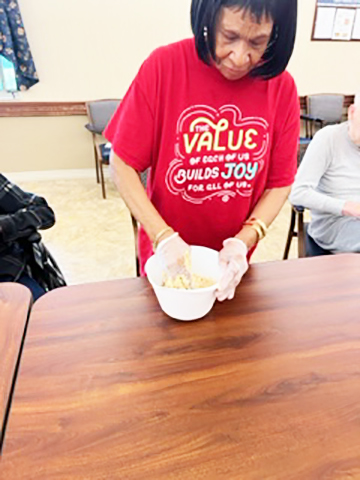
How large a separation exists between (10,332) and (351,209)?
127 cm

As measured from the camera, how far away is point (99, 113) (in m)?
3.58

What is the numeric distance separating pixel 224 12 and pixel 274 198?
479 millimetres

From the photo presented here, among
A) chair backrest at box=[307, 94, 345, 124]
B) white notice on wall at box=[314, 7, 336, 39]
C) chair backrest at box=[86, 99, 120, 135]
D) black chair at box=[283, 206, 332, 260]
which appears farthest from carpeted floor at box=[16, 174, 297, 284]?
white notice on wall at box=[314, 7, 336, 39]

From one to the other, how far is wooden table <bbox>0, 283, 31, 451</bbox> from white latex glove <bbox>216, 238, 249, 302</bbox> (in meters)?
0.41

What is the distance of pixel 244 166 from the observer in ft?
3.08

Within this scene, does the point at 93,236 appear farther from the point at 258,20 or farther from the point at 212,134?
the point at 258,20

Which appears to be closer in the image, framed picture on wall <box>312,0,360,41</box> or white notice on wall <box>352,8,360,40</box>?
framed picture on wall <box>312,0,360,41</box>

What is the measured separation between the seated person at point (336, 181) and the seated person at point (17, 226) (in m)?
1.01

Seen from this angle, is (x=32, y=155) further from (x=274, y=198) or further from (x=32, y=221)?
(x=274, y=198)

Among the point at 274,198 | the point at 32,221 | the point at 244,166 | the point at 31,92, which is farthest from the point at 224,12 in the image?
the point at 31,92

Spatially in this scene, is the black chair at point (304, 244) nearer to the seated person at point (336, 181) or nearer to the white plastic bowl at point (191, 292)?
the seated person at point (336, 181)

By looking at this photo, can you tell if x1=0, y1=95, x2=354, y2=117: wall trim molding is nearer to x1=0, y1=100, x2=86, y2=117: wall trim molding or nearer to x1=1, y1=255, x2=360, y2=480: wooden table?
x1=0, y1=100, x2=86, y2=117: wall trim molding

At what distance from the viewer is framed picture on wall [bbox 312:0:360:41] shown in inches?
151

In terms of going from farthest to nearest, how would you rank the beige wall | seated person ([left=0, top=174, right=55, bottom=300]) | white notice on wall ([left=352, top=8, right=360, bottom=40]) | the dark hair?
white notice on wall ([left=352, top=8, right=360, bottom=40]) < the beige wall < seated person ([left=0, top=174, right=55, bottom=300]) < the dark hair
